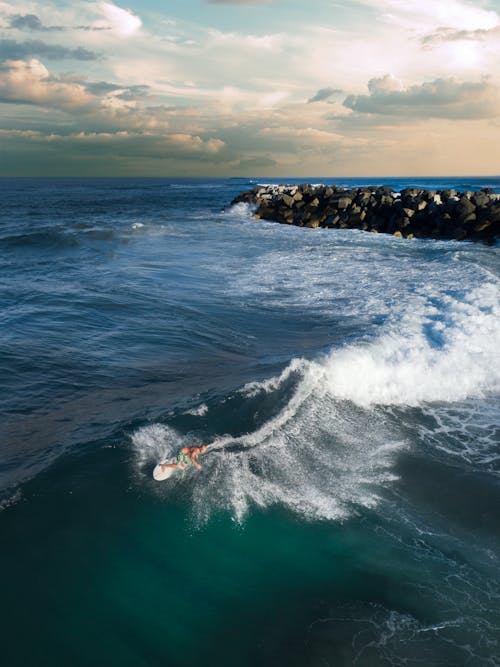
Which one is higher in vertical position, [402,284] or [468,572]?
[402,284]

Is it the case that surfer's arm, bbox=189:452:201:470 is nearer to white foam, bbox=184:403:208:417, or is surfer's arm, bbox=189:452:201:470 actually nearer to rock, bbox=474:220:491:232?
white foam, bbox=184:403:208:417

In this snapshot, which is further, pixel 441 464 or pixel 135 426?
pixel 135 426

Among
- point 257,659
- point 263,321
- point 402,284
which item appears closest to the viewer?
point 257,659

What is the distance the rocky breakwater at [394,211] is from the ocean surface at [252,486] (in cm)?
2231

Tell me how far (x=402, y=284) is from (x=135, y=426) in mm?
15270

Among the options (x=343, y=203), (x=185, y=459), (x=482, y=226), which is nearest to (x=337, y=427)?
(x=185, y=459)

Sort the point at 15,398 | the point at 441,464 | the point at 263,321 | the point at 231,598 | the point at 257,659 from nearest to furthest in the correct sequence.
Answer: the point at 257,659, the point at 231,598, the point at 441,464, the point at 15,398, the point at 263,321

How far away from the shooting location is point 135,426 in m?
9.20

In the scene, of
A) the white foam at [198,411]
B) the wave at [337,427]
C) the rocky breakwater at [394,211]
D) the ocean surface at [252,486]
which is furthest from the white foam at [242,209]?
the white foam at [198,411]

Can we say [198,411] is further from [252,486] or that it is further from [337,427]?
[337,427]

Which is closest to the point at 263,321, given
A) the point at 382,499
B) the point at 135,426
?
the point at 135,426

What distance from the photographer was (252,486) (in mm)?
7711

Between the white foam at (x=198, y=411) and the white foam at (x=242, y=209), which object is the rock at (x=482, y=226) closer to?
the white foam at (x=242, y=209)

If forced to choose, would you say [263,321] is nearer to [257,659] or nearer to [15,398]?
[15,398]
